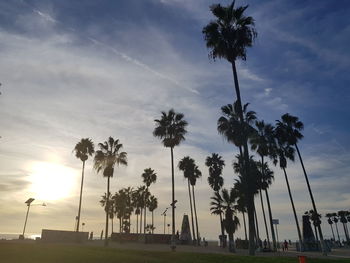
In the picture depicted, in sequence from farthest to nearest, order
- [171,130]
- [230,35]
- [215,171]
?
[215,171]
[171,130]
[230,35]

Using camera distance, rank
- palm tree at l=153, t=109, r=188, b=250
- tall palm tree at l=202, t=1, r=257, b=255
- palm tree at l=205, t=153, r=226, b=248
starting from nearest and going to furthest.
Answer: tall palm tree at l=202, t=1, r=257, b=255
palm tree at l=153, t=109, r=188, b=250
palm tree at l=205, t=153, r=226, b=248

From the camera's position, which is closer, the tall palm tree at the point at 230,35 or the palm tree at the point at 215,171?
the tall palm tree at the point at 230,35

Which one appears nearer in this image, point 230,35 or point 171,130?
point 230,35

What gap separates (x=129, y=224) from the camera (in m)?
115

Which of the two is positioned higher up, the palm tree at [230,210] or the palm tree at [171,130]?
the palm tree at [171,130]

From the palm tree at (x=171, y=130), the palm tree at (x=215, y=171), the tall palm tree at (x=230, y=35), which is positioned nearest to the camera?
the tall palm tree at (x=230, y=35)

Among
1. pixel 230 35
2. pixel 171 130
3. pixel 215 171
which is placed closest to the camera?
pixel 230 35

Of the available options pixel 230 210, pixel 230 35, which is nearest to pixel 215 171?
pixel 230 210

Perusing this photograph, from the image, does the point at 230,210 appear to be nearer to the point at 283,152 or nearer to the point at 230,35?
the point at 283,152

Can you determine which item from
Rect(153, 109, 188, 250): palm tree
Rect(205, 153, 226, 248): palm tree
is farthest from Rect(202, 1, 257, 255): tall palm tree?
Rect(205, 153, 226, 248): palm tree

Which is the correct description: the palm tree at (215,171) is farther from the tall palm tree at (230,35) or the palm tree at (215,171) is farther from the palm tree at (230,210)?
the tall palm tree at (230,35)

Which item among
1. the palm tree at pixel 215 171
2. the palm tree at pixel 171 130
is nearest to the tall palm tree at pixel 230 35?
the palm tree at pixel 171 130

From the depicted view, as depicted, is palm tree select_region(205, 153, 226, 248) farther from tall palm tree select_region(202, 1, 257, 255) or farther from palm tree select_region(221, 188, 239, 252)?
tall palm tree select_region(202, 1, 257, 255)

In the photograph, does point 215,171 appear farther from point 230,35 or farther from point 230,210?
point 230,35
